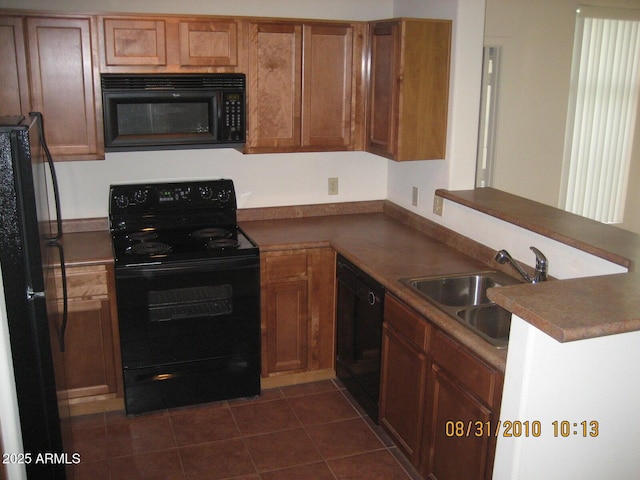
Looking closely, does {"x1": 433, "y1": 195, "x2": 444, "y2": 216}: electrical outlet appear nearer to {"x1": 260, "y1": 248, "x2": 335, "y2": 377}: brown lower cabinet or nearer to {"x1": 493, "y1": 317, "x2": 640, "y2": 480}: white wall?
{"x1": 260, "y1": 248, "x2": 335, "y2": 377}: brown lower cabinet

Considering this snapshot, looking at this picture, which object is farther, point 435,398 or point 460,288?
point 460,288

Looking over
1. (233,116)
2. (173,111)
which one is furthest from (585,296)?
(173,111)

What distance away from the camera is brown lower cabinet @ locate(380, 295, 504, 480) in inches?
86.7

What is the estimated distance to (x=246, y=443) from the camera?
10.1 feet

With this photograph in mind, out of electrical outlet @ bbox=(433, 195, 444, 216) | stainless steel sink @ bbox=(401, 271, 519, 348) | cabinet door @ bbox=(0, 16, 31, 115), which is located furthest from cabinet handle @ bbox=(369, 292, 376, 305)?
cabinet door @ bbox=(0, 16, 31, 115)

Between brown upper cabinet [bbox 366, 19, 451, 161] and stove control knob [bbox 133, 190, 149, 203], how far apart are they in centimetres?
131

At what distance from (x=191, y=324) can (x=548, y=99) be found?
3.15m

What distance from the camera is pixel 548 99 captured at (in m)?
4.78

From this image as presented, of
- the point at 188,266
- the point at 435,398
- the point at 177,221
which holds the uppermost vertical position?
the point at 177,221

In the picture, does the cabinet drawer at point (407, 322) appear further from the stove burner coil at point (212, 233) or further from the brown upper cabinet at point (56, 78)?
the brown upper cabinet at point (56, 78)

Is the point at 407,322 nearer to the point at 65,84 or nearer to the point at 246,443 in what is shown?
the point at 246,443

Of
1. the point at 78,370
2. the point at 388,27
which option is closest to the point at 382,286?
the point at 388,27

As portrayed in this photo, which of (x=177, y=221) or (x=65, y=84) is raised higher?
(x=65, y=84)

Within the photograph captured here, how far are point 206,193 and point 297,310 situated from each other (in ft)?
2.74
